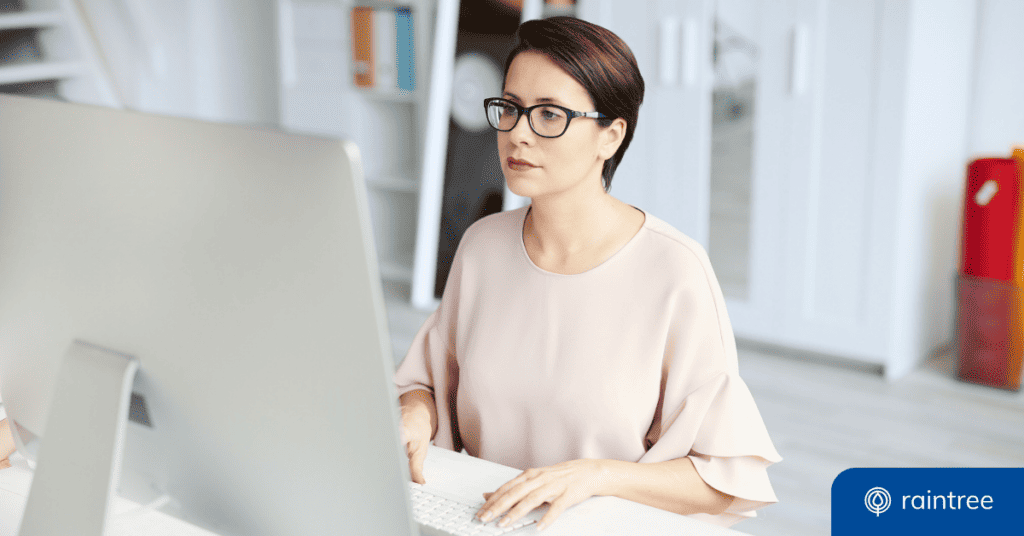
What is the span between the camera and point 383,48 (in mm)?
4402

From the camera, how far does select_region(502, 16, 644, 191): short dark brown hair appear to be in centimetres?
132

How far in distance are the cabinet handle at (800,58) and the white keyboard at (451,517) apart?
107 inches

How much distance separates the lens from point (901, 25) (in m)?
3.17

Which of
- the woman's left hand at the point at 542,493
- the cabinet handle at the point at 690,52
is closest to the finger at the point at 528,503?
the woman's left hand at the point at 542,493

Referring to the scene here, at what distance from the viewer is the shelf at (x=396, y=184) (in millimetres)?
4523

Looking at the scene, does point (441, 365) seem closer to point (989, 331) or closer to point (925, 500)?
point (925, 500)

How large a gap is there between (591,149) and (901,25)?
2274mm

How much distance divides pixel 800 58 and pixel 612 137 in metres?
2.24

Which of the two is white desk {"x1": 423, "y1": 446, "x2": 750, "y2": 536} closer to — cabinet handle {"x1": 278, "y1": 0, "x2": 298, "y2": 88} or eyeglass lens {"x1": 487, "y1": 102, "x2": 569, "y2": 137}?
eyeglass lens {"x1": 487, "y1": 102, "x2": 569, "y2": 137}

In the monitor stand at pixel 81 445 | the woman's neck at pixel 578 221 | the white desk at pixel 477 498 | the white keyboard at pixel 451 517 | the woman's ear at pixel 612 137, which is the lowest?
the white desk at pixel 477 498

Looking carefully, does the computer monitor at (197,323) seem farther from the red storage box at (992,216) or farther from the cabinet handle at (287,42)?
the cabinet handle at (287,42)

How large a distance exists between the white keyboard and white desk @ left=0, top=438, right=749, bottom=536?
0.07 ft

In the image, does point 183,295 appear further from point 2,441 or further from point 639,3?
point 639,3

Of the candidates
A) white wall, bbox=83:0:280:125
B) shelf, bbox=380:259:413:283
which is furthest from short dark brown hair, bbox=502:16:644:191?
white wall, bbox=83:0:280:125
